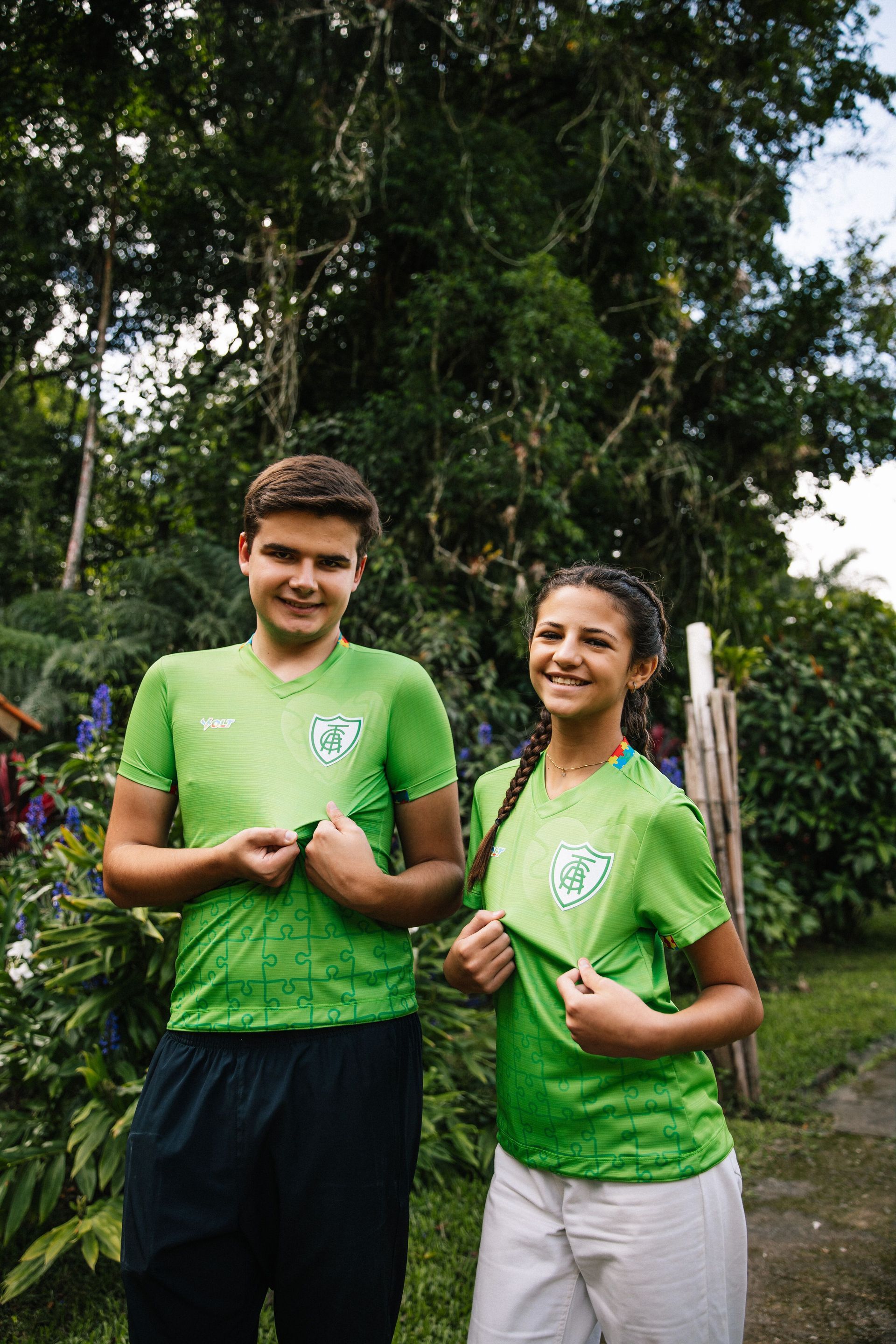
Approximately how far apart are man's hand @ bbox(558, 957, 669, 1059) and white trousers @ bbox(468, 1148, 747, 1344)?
210 mm

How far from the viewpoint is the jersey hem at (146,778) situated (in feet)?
5.13

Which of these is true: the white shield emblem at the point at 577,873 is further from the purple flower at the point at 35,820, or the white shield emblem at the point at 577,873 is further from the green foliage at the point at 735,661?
the green foliage at the point at 735,661

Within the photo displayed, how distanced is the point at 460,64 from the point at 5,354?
5292 mm

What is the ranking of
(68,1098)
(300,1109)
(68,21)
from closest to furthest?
(300,1109) < (68,1098) < (68,21)

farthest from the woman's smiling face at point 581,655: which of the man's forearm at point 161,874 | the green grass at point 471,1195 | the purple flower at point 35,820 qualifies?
the purple flower at point 35,820

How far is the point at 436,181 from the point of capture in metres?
7.20

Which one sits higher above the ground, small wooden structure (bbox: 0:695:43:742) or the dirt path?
small wooden structure (bbox: 0:695:43:742)

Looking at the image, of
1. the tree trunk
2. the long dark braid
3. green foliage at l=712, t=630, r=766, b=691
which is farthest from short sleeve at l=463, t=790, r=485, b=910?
the tree trunk

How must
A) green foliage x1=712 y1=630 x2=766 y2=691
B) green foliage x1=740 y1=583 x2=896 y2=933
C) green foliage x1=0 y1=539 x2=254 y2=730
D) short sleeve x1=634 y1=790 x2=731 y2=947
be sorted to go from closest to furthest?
short sleeve x1=634 y1=790 x2=731 y2=947, green foliage x1=712 y1=630 x2=766 y2=691, green foliage x1=0 y1=539 x2=254 y2=730, green foliage x1=740 y1=583 x2=896 y2=933

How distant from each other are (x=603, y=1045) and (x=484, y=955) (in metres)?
0.22

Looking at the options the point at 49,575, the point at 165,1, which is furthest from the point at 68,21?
the point at 49,575

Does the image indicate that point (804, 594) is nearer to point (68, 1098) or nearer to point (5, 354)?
point (5, 354)

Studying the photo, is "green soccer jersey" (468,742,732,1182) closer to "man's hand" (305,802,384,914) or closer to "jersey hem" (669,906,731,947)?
"jersey hem" (669,906,731,947)

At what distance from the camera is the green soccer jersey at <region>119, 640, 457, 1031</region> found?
4.68ft
